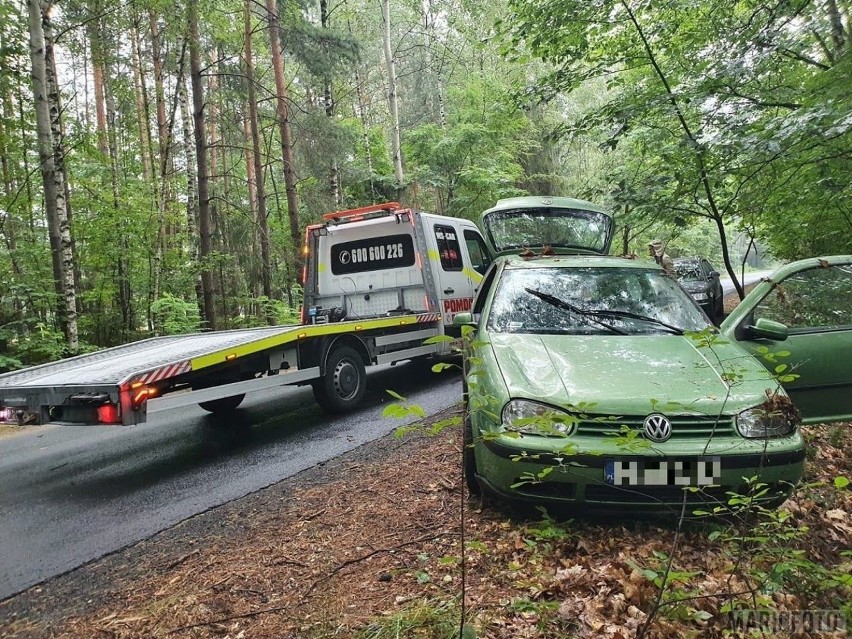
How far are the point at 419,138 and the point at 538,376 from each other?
17.9 m

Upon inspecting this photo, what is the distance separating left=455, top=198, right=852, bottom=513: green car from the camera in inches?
109

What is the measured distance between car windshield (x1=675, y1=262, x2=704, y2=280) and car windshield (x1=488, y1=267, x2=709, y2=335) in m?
9.17

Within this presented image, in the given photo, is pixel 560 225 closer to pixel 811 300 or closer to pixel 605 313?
pixel 811 300

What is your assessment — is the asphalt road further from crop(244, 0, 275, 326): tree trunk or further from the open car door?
crop(244, 0, 275, 326): tree trunk

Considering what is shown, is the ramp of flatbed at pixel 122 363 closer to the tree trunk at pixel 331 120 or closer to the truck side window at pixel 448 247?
the truck side window at pixel 448 247

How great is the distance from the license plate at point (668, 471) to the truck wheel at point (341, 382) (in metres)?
4.34

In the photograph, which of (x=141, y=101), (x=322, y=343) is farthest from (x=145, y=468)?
(x=141, y=101)

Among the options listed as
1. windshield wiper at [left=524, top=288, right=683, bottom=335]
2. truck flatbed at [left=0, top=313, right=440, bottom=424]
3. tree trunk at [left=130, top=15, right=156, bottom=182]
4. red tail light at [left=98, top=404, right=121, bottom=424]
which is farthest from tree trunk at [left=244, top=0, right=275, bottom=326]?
windshield wiper at [left=524, top=288, right=683, bottom=335]

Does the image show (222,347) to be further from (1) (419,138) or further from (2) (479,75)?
(2) (479,75)

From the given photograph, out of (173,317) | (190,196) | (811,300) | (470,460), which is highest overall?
(190,196)

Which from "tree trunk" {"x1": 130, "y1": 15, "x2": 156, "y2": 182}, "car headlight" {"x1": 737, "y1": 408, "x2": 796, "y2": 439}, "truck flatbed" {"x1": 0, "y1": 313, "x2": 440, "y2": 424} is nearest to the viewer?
"car headlight" {"x1": 737, "y1": 408, "x2": 796, "y2": 439}

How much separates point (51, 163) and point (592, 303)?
10.7 m

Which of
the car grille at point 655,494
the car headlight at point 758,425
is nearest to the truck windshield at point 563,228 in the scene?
the car headlight at point 758,425

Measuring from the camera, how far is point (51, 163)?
9.71 metres
